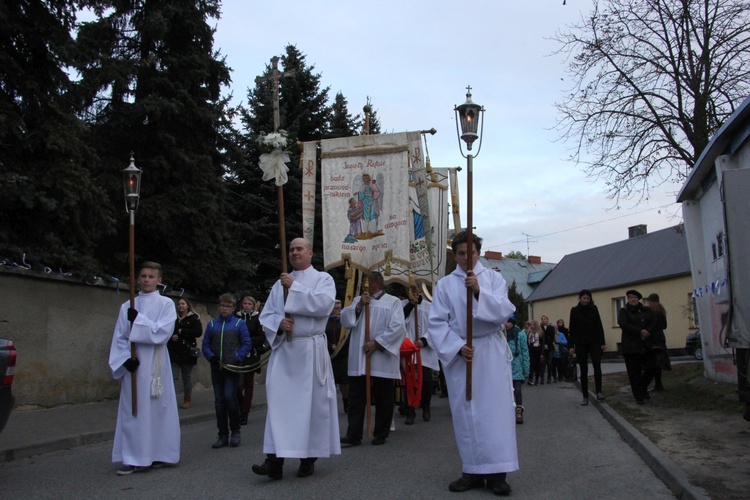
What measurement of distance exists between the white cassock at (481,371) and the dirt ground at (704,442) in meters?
1.58

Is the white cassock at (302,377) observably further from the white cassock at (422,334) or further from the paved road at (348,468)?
the white cassock at (422,334)

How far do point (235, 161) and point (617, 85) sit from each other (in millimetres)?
Result: 10238

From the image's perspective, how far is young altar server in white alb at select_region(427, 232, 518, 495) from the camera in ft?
19.1

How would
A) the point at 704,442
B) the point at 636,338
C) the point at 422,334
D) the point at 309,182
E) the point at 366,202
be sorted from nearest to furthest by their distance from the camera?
the point at 704,442, the point at 366,202, the point at 309,182, the point at 422,334, the point at 636,338

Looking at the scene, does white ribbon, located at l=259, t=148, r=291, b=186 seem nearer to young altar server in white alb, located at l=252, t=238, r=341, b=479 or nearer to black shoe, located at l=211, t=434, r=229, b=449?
young altar server in white alb, located at l=252, t=238, r=341, b=479

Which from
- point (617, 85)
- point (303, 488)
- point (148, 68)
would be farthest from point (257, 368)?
point (617, 85)

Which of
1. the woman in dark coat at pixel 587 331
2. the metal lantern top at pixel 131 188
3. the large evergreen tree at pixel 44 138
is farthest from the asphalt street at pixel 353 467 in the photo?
the large evergreen tree at pixel 44 138

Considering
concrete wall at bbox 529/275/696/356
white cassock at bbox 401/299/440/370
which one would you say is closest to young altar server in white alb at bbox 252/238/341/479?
white cassock at bbox 401/299/440/370

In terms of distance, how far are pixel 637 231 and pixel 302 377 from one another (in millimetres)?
48957

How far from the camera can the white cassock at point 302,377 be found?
6.45 metres

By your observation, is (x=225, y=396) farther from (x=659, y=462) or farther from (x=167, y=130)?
(x=167, y=130)

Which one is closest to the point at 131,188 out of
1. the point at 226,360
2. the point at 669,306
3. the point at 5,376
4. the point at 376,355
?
the point at 226,360

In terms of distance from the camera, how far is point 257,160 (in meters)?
23.9

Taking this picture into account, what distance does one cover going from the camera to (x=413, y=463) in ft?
24.0
